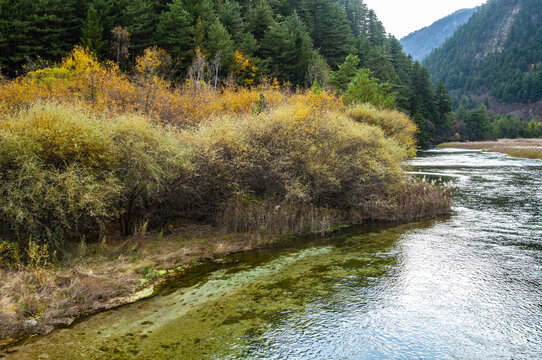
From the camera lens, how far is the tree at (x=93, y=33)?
4187cm

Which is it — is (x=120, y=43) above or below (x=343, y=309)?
above

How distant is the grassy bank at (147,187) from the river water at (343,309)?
1.62 m

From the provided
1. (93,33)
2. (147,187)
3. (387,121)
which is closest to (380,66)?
(387,121)

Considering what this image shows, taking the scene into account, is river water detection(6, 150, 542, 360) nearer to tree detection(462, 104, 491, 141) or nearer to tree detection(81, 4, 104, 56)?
tree detection(81, 4, 104, 56)

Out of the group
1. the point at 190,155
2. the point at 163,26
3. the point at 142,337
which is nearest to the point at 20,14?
the point at 163,26

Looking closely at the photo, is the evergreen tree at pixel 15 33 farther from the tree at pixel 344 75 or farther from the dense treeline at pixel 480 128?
the dense treeline at pixel 480 128

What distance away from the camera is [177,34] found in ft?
151

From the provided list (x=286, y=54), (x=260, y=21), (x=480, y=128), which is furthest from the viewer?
(x=480, y=128)

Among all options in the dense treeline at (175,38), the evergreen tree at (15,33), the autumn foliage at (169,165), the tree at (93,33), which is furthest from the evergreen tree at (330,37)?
the evergreen tree at (15,33)

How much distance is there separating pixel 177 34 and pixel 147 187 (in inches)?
1461

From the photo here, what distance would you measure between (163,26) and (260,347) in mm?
46304

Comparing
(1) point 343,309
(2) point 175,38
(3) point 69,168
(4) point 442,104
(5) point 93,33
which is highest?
(2) point 175,38

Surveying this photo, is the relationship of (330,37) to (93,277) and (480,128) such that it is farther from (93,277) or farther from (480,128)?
(480,128)

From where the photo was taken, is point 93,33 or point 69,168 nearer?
point 69,168
